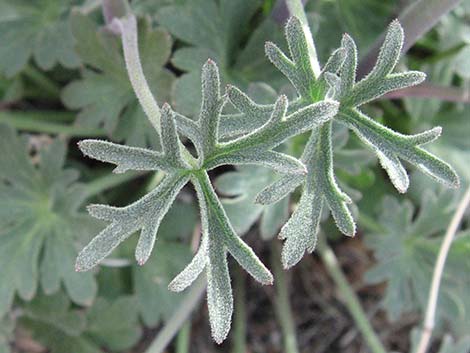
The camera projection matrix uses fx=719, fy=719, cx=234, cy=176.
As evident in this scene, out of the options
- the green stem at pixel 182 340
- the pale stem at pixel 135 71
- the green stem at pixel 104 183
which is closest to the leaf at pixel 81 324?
the green stem at pixel 182 340

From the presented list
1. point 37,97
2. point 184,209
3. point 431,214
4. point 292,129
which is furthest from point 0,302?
point 431,214

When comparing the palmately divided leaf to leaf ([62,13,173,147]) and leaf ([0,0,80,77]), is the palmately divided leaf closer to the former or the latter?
leaf ([62,13,173,147])

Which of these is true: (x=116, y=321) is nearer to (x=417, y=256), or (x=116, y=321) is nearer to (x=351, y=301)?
(x=351, y=301)

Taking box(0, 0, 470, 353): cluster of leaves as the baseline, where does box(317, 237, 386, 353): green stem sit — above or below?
below

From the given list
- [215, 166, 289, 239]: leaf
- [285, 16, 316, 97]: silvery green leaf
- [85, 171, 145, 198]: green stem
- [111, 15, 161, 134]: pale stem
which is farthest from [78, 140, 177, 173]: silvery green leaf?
[85, 171, 145, 198]: green stem

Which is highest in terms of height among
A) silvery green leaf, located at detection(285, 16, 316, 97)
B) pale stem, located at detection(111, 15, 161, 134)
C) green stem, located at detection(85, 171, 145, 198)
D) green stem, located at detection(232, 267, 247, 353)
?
silvery green leaf, located at detection(285, 16, 316, 97)

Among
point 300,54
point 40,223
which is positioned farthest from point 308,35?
point 40,223
